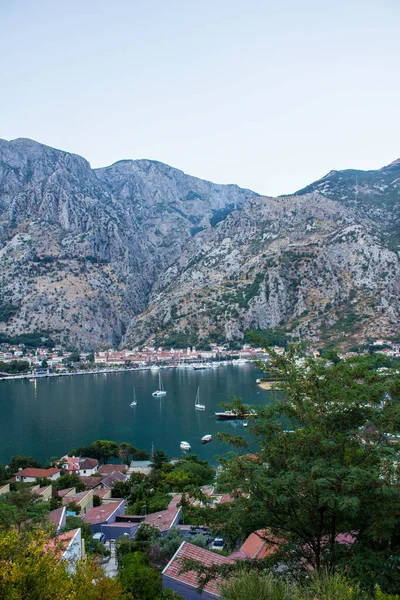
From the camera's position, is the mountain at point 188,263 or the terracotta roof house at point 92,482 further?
the mountain at point 188,263

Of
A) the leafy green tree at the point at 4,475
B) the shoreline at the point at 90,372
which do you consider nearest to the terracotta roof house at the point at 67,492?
the leafy green tree at the point at 4,475

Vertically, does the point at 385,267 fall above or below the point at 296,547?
above

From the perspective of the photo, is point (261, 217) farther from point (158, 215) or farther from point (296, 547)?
point (296, 547)

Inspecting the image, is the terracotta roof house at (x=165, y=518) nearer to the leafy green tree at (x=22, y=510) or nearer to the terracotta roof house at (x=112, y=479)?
the leafy green tree at (x=22, y=510)

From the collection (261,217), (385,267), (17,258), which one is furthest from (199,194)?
(385,267)

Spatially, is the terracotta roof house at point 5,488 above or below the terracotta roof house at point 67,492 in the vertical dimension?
above

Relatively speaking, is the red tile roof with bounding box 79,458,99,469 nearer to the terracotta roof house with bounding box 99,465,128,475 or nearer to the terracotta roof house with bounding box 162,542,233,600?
the terracotta roof house with bounding box 99,465,128,475

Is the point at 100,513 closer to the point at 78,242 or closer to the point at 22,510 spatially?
the point at 22,510
